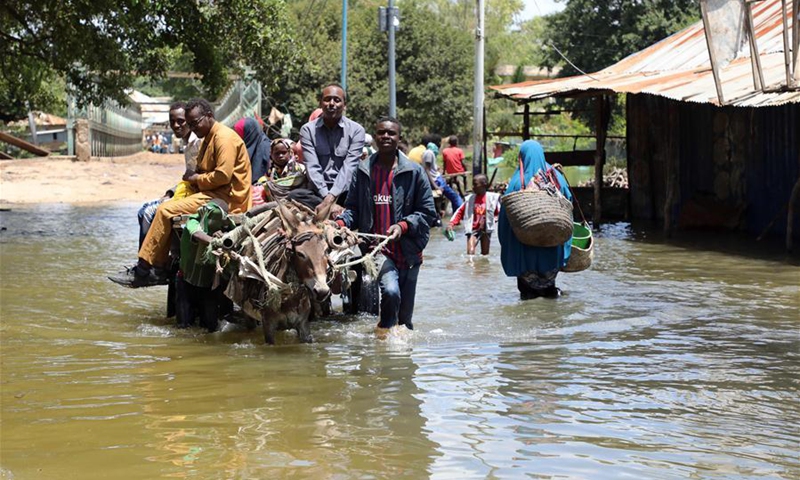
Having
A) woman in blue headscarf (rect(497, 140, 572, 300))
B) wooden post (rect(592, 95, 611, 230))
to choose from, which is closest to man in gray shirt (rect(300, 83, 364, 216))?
woman in blue headscarf (rect(497, 140, 572, 300))

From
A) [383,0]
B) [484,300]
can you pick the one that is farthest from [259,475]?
[383,0]

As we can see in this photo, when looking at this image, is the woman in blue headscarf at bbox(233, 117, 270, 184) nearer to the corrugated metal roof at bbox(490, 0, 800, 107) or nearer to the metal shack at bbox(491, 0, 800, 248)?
the corrugated metal roof at bbox(490, 0, 800, 107)

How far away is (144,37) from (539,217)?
34.0ft

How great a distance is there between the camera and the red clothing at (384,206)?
841 cm

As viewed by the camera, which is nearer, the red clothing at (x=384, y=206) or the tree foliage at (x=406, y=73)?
the red clothing at (x=384, y=206)

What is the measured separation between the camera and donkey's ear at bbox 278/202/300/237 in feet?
26.6

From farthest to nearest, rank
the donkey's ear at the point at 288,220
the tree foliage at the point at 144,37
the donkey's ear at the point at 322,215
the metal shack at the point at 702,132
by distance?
Answer: 1. the tree foliage at the point at 144,37
2. the metal shack at the point at 702,132
3. the donkey's ear at the point at 322,215
4. the donkey's ear at the point at 288,220

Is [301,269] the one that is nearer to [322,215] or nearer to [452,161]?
[322,215]

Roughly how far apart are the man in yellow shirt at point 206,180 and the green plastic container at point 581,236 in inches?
150

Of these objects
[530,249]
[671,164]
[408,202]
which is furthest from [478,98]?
[408,202]

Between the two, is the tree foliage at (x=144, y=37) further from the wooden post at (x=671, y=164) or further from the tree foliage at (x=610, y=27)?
the tree foliage at (x=610, y=27)

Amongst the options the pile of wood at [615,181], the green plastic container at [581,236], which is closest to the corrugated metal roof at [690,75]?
the green plastic container at [581,236]

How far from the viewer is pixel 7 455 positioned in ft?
18.2

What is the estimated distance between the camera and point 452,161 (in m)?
24.1
